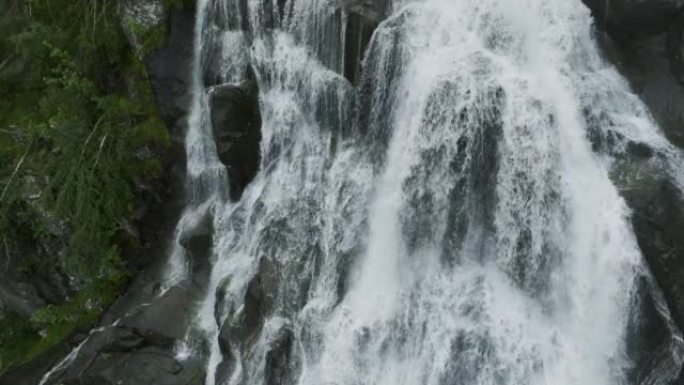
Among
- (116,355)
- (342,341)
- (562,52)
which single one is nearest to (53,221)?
(116,355)

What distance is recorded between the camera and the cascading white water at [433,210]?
939 cm

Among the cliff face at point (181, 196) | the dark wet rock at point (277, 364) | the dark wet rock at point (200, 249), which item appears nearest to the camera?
the cliff face at point (181, 196)

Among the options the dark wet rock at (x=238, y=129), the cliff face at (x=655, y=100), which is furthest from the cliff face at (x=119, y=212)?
the cliff face at (x=655, y=100)

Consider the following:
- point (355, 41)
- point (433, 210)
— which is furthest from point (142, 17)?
point (433, 210)

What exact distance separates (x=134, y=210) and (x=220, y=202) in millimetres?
1714

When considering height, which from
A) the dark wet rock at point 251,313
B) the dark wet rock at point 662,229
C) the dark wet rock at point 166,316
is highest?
the dark wet rock at point 662,229

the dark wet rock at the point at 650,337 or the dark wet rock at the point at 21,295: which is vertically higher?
the dark wet rock at the point at 650,337

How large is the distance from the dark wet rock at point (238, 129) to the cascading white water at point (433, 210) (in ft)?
0.71

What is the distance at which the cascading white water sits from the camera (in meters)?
9.39

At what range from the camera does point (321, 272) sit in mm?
11047

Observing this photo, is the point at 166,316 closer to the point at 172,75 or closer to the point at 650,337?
the point at 172,75

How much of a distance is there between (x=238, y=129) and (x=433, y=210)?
153 inches

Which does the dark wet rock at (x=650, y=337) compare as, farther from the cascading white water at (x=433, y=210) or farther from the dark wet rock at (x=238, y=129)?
the dark wet rock at (x=238, y=129)

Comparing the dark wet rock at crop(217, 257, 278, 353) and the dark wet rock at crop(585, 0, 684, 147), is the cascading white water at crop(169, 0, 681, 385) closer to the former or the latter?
the dark wet rock at crop(217, 257, 278, 353)
